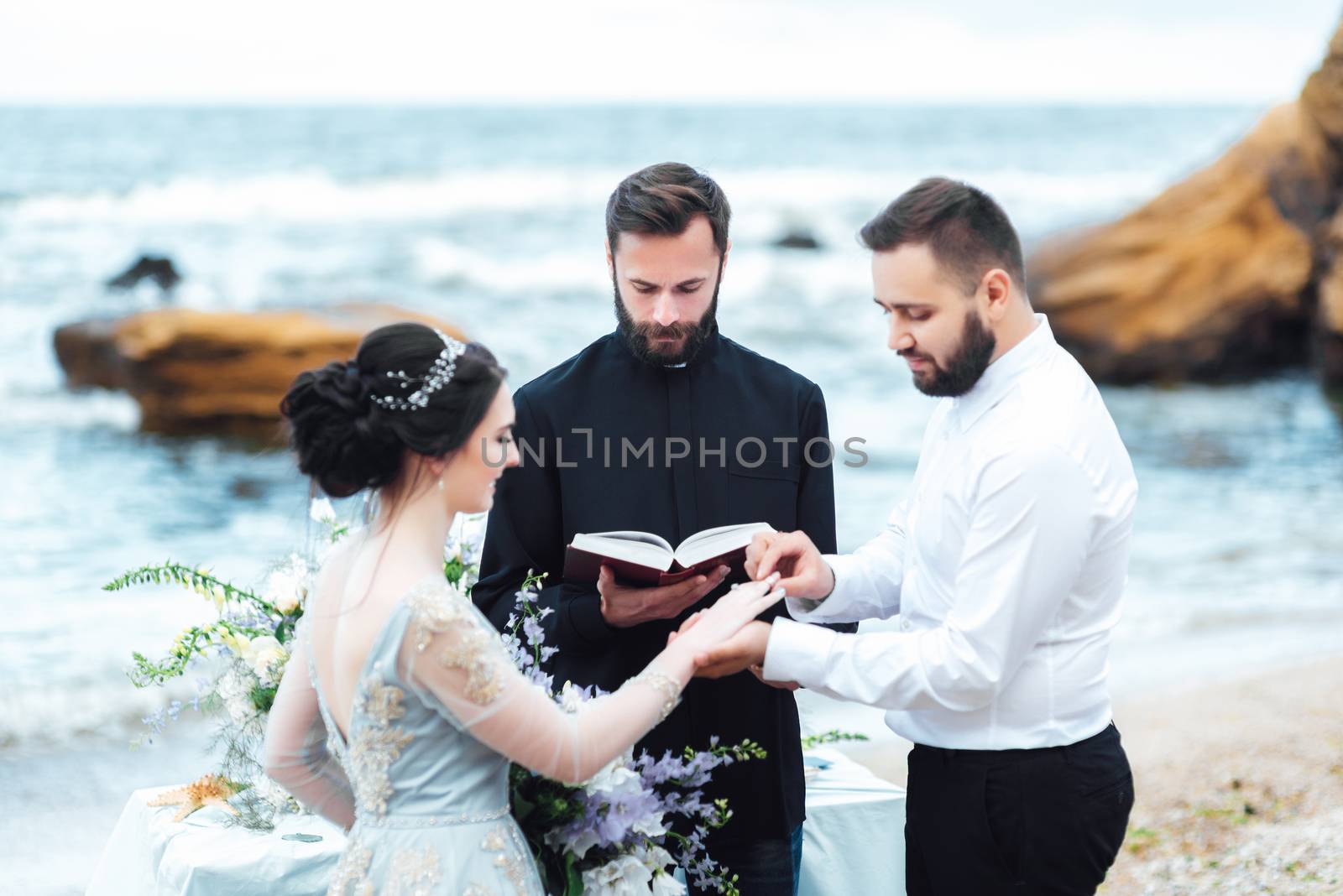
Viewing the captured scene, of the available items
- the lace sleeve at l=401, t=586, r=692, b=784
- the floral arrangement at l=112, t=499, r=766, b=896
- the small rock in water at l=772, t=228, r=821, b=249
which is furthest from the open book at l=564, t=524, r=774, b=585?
the small rock in water at l=772, t=228, r=821, b=249

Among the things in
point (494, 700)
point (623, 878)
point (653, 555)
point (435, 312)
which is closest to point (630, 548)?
point (653, 555)

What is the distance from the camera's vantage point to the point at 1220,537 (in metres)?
10.7

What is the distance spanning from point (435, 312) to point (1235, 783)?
17121 millimetres

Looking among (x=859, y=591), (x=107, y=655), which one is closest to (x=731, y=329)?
(x=107, y=655)

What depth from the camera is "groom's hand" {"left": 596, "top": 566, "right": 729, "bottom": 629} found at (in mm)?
2980

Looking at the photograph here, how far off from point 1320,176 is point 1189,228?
1588 millimetres

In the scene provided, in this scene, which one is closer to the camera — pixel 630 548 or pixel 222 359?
pixel 630 548

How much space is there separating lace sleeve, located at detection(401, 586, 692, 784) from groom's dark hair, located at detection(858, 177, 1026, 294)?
111 centimetres

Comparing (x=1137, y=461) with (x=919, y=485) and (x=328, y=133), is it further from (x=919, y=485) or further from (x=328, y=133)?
(x=328, y=133)

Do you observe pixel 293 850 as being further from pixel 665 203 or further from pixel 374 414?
pixel 665 203

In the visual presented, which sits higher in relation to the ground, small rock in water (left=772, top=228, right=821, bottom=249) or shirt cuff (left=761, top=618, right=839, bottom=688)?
small rock in water (left=772, top=228, right=821, bottom=249)

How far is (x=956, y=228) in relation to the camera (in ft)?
8.80

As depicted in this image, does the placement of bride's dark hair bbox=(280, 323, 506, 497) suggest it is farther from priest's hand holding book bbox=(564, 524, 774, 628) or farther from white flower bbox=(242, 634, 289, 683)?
white flower bbox=(242, 634, 289, 683)

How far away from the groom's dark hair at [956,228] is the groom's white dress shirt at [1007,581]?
21 centimetres
